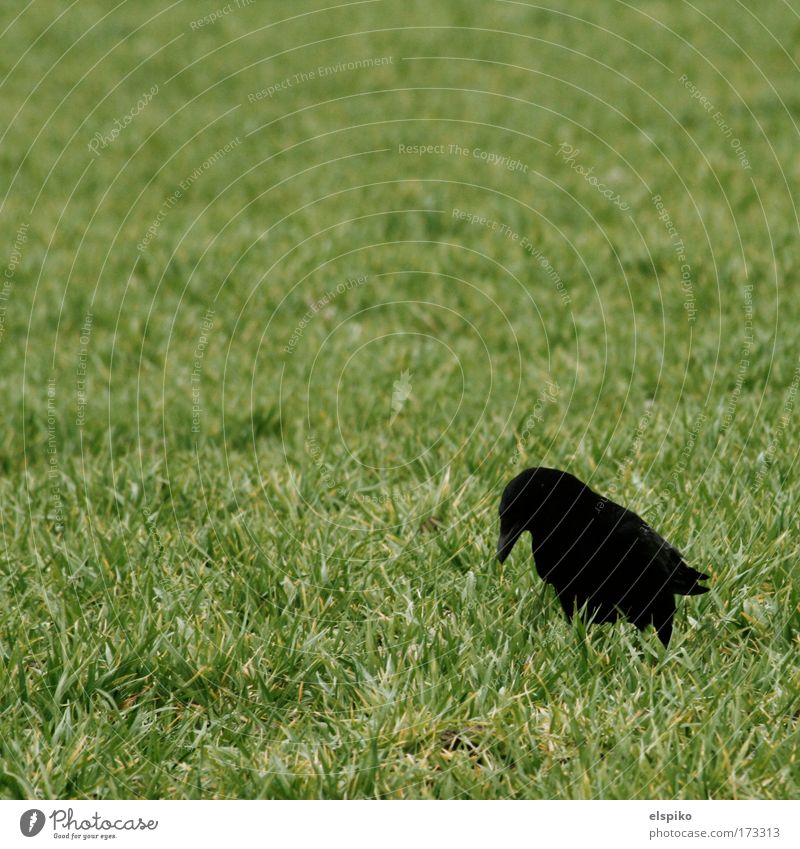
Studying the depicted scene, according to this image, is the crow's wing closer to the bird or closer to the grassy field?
the bird

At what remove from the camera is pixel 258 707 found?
271cm

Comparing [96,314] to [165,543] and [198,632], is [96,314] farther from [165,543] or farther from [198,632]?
[198,632]

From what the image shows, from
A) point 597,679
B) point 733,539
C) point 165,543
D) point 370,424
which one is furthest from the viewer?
point 370,424

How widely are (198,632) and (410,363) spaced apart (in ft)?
Answer: 8.39

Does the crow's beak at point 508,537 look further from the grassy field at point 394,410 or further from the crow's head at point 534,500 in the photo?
the grassy field at point 394,410

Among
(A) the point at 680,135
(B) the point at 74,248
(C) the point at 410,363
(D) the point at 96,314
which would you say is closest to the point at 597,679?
(C) the point at 410,363

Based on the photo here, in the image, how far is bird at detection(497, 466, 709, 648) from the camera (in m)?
2.71

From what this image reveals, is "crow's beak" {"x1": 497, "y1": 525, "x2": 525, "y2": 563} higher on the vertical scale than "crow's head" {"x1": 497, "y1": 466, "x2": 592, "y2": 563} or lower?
lower

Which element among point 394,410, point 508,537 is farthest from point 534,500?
point 394,410

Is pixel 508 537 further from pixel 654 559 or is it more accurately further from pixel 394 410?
pixel 394 410

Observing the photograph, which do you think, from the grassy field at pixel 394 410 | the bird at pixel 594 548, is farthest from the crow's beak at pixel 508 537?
the grassy field at pixel 394 410

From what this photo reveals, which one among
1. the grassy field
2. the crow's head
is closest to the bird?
the crow's head

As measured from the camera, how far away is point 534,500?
271 cm

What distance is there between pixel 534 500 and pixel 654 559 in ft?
1.12
